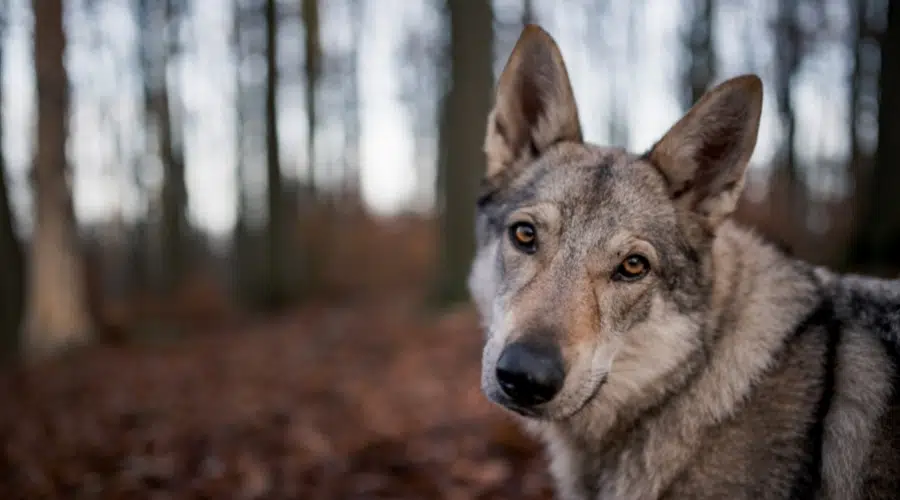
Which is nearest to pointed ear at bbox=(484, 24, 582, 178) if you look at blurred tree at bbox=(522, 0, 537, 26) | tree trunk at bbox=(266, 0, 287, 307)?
tree trunk at bbox=(266, 0, 287, 307)

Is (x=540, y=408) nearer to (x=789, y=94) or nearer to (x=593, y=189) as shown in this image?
(x=593, y=189)

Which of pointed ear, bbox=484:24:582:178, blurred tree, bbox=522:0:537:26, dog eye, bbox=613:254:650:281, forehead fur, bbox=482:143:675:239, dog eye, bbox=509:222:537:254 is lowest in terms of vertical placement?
dog eye, bbox=613:254:650:281

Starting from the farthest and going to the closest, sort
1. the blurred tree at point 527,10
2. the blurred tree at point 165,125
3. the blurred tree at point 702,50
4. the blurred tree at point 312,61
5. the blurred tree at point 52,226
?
1. the blurred tree at point 165,125
2. the blurred tree at point 527,10
3. the blurred tree at point 312,61
4. the blurred tree at point 702,50
5. the blurred tree at point 52,226

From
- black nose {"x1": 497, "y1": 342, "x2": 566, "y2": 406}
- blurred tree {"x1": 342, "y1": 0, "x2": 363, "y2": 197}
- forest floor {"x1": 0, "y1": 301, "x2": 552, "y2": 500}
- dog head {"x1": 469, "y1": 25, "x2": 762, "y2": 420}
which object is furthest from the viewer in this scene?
blurred tree {"x1": 342, "y1": 0, "x2": 363, "y2": 197}

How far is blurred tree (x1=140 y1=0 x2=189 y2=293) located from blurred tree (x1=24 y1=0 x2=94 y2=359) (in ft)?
37.5

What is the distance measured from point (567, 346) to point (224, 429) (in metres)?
4.52

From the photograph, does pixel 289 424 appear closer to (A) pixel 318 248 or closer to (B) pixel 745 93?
(B) pixel 745 93

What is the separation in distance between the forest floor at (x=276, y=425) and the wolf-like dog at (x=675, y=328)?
145cm

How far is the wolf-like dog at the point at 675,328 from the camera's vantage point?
2346mm

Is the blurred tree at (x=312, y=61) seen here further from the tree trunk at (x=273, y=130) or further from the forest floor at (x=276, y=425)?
the forest floor at (x=276, y=425)

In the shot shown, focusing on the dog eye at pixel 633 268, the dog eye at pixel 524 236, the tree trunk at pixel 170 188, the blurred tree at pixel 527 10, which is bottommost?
the tree trunk at pixel 170 188

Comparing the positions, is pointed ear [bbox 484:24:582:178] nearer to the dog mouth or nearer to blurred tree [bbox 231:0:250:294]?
the dog mouth

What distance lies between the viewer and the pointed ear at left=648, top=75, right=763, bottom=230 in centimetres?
271

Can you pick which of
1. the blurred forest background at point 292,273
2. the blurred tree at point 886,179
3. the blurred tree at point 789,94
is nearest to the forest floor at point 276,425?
the blurred forest background at point 292,273
